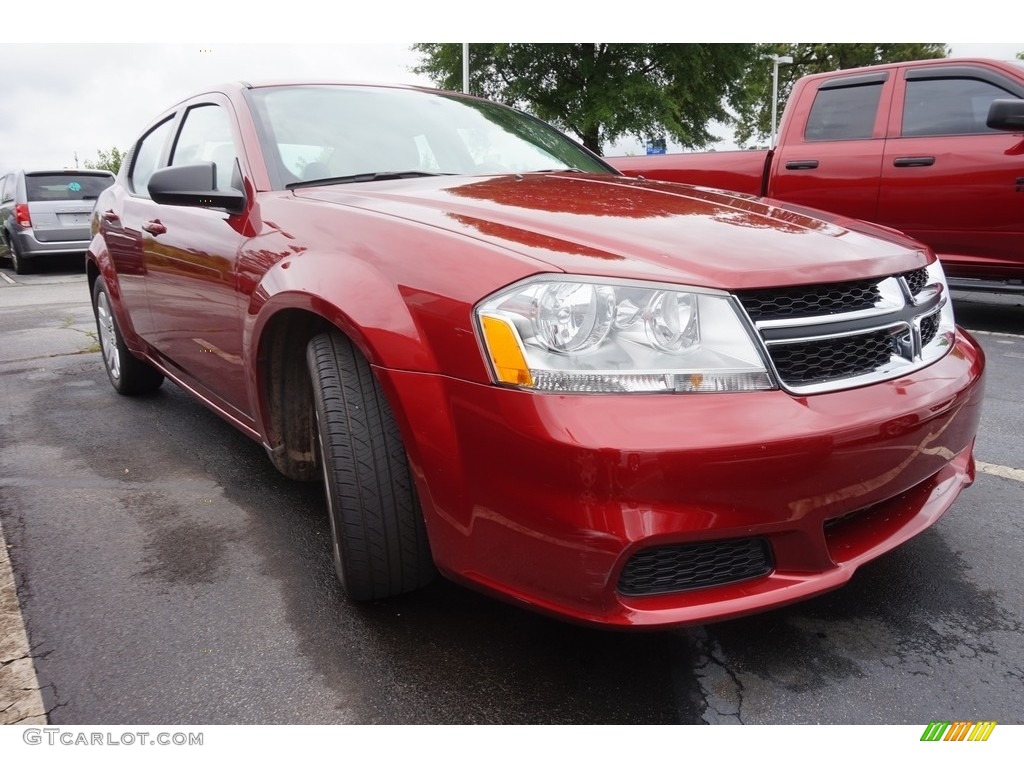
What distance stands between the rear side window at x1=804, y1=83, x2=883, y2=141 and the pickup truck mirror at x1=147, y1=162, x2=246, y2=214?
4802 mm

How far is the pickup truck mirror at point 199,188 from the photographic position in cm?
252

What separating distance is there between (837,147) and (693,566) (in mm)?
5057

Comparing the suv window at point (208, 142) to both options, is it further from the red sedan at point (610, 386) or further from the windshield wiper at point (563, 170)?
the windshield wiper at point (563, 170)

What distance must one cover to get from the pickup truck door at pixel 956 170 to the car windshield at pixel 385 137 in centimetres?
328

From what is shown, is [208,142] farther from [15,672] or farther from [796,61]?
[796,61]

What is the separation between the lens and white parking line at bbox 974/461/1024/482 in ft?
9.81

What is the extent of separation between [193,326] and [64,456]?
1.06 metres

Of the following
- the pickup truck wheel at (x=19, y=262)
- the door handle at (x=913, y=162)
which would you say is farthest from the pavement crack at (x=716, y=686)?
the pickup truck wheel at (x=19, y=262)

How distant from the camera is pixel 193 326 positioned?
2.97 metres

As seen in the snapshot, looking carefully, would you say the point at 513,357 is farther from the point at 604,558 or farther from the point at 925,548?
the point at 925,548

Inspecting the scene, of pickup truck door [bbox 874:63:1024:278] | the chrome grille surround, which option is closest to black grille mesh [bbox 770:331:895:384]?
the chrome grille surround
